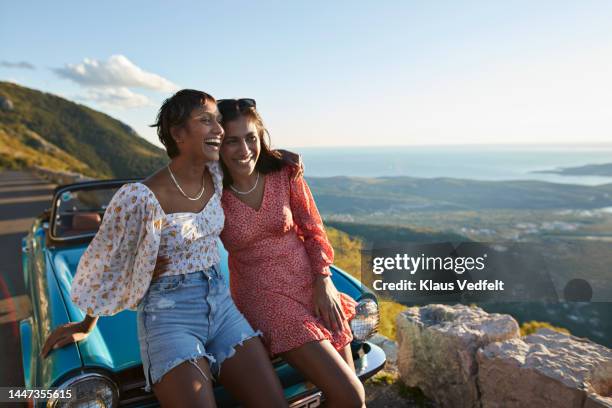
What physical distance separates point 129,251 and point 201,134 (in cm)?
69

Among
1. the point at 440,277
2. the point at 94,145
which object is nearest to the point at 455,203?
the point at 94,145

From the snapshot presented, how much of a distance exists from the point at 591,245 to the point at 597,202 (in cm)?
5918

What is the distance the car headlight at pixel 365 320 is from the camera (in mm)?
2613

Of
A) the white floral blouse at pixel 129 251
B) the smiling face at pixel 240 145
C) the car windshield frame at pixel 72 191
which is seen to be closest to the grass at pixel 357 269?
the smiling face at pixel 240 145

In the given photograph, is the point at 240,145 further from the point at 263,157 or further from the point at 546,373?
the point at 546,373

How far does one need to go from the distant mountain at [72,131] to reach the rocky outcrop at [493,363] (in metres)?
65.7

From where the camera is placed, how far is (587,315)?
27.6m

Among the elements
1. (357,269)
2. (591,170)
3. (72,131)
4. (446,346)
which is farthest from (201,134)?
(591,170)

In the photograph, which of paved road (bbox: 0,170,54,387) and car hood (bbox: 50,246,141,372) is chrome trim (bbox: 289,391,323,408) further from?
paved road (bbox: 0,170,54,387)

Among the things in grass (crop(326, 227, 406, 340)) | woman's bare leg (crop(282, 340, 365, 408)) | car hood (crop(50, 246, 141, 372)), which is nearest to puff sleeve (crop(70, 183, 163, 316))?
car hood (crop(50, 246, 141, 372))

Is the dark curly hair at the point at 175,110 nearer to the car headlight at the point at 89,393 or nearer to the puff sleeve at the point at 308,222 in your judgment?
the puff sleeve at the point at 308,222

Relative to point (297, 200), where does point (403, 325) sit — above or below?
below

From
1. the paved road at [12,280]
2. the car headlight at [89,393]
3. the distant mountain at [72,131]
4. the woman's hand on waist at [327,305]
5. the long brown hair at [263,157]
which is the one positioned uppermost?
the distant mountain at [72,131]

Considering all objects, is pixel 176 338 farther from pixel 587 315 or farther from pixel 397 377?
pixel 587 315
